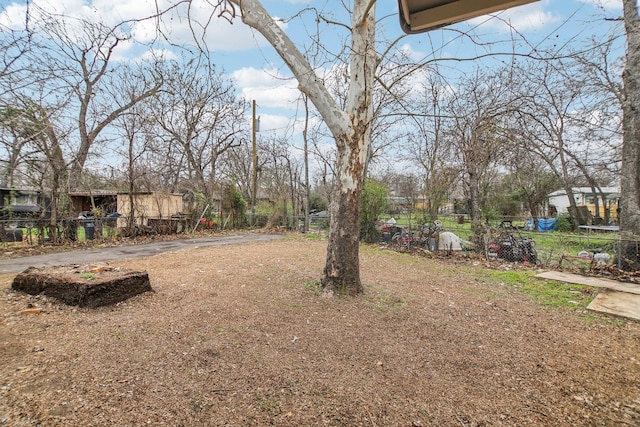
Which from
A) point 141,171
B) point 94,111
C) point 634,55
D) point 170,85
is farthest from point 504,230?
point 170,85

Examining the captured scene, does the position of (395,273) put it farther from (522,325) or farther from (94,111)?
(94,111)

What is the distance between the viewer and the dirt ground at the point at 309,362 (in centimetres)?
173

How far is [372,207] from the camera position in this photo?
30.8 feet

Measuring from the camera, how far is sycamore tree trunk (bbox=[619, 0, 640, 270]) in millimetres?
6016

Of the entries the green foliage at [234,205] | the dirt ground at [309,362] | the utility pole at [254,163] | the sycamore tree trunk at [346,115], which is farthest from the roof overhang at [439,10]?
the utility pole at [254,163]

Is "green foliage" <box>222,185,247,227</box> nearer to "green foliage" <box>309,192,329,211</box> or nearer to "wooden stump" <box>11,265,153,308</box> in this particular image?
"green foliage" <box>309,192,329,211</box>

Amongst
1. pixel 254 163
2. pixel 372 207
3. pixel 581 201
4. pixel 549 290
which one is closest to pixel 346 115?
pixel 549 290

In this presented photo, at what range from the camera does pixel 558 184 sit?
17.2 meters

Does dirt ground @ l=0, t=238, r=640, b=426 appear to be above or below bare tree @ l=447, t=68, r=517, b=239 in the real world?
below

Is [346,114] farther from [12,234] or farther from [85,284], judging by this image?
[12,234]

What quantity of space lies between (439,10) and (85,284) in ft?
13.8

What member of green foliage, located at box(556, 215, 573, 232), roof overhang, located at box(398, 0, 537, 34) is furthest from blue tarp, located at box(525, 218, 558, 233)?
roof overhang, located at box(398, 0, 537, 34)

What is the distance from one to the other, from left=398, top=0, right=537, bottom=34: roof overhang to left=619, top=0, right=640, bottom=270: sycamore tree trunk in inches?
267

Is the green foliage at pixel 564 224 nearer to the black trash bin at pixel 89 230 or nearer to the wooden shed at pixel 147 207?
the wooden shed at pixel 147 207
